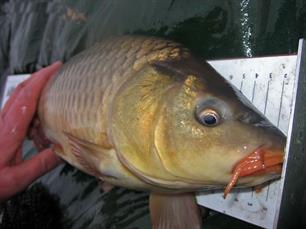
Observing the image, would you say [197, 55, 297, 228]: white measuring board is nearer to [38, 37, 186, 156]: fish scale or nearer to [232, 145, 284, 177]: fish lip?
[232, 145, 284, 177]: fish lip

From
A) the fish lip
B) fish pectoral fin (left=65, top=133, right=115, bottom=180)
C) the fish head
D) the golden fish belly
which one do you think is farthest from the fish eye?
fish pectoral fin (left=65, top=133, right=115, bottom=180)

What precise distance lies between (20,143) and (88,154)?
0.70m

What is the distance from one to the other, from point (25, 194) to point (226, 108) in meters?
1.53

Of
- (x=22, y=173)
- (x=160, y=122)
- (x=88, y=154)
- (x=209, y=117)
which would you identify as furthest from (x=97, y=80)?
(x=22, y=173)

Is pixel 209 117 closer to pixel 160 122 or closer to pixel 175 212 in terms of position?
pixel 160 122

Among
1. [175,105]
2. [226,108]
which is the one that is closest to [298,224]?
[226,108]

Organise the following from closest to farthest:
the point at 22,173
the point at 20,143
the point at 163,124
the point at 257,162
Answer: the point at 257,162, the point at 163,124, the point at 22,173, the point at 20,143

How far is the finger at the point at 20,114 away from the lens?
2205 mm

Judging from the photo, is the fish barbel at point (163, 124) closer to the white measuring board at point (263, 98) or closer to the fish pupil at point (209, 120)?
the fish pupil at point (209, 120)

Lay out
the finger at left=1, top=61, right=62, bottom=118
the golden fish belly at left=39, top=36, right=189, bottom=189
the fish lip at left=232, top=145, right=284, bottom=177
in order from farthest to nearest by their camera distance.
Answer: the finger at left=1, top=61, right=62, bottom=118 < the golden fish belly at left=39, top=36, right=189, bottom=189 < the fish lip at left=232, top=145, right=284, bottom=177

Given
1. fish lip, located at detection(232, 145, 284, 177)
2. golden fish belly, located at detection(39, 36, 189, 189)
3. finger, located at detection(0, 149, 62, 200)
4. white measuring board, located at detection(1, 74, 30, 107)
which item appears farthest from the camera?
white measuring board, located at detection(1, 74, 30, 107)

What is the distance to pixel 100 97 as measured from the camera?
65.5 inches

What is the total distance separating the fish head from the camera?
1.28 meters

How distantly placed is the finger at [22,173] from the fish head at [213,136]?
37.7 inches
